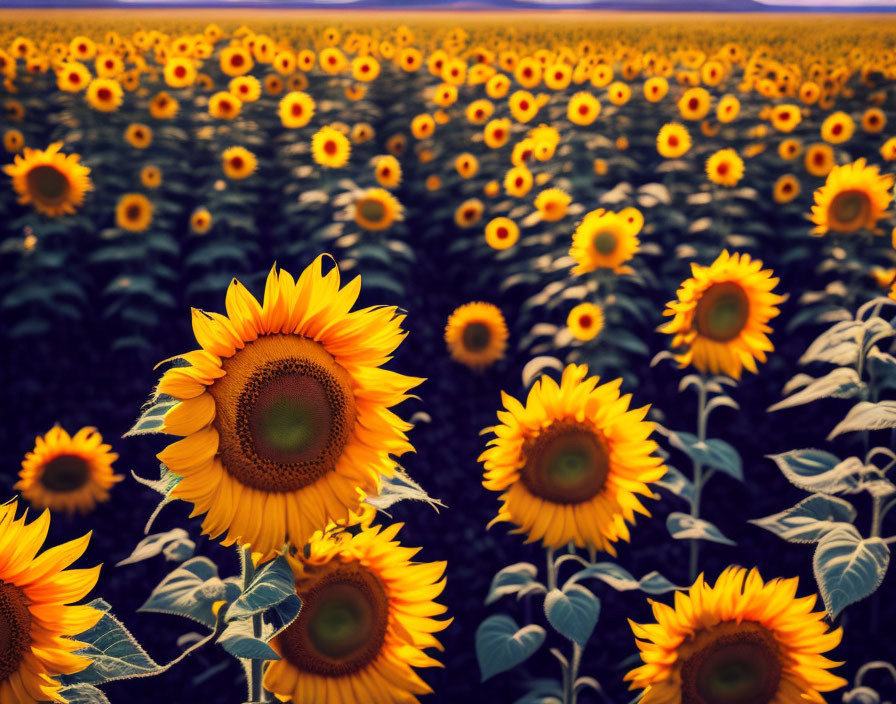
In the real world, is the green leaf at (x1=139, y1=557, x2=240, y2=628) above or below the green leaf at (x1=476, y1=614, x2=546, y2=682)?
above

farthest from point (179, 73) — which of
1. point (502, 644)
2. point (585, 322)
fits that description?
point (502, 644)

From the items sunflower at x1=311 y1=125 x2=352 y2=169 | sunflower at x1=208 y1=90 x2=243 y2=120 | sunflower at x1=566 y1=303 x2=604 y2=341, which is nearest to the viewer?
sunflower at x1=566 y1=303 x2=604 y2=341

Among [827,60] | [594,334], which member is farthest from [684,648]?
[827,60]

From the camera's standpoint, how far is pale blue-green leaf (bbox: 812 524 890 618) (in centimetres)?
142

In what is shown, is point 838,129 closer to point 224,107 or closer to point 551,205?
point 551,205

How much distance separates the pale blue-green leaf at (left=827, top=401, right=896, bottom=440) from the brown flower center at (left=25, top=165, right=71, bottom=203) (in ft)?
13.3

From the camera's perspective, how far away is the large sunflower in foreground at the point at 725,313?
7.16 feet

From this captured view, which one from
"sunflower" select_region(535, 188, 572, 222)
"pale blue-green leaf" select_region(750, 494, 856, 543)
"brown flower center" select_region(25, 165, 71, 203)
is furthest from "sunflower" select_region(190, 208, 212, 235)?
"pale blue-green leaf" select_region(750, 494, 856, 543)

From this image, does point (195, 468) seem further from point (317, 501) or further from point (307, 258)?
point (307, 258)

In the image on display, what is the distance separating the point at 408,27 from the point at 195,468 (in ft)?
26.9

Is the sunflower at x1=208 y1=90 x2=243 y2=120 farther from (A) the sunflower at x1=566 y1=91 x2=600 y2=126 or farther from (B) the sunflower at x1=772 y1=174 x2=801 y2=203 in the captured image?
(B) the sunflower at x1=772 y1=174 x2=801 y2=203

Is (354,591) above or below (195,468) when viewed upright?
below

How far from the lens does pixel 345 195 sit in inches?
189

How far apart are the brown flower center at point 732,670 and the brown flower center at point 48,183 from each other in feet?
13.4
